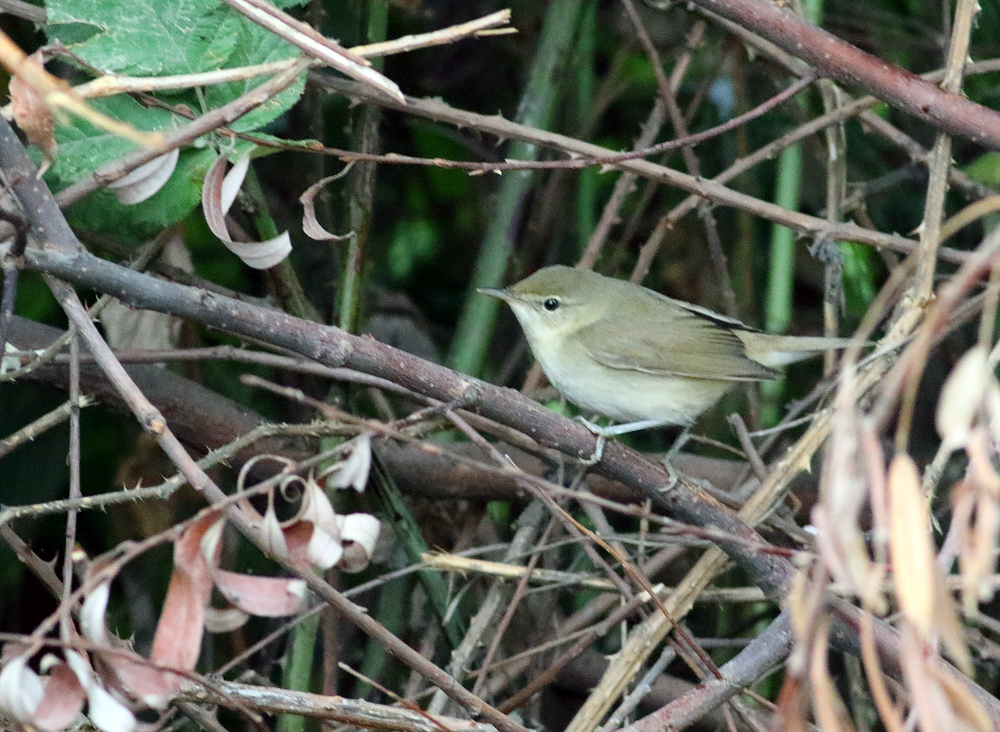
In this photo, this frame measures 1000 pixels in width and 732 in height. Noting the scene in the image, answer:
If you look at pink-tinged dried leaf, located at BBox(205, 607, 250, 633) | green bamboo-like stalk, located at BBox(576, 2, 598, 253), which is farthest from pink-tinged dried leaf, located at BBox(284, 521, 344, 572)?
green bamboo-like stalk, located at BBox(576, 2, 598, 253)

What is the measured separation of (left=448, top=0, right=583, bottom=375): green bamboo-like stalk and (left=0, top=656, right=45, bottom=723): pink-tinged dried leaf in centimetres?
231

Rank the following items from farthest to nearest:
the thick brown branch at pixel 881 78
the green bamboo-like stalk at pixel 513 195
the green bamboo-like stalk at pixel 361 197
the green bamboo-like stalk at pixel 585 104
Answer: the green bamboo-like stalk at pixel 585 104
the green bamboo-like stalk at pixel 513 195
the green bamboo-like stalk at pixel 361 197
the thick brown branch at pixel 881 78

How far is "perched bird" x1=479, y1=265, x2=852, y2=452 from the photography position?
362cm

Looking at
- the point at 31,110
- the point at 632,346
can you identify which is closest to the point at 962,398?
the point at 31,110

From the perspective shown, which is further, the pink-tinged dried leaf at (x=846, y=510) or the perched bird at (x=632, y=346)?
the perched bird at (x=632, y=346)

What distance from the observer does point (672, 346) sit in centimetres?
377

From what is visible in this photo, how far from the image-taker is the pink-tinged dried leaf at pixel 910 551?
1060mm

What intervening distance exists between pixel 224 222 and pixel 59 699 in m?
0.97

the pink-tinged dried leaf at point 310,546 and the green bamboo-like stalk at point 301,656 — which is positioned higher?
the pink-tinged dried leaf at point 310,546

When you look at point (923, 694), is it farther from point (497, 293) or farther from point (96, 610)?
point (497, 293)

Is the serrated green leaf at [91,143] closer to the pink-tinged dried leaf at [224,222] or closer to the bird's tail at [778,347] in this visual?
the pink-tinged dried leaf at [224,222]

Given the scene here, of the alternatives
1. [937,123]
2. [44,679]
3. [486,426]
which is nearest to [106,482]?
[486,426]

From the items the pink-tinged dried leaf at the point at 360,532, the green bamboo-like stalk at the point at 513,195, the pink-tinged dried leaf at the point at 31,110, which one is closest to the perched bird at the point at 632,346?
the green bamboo-like stalk at the point at 513,195

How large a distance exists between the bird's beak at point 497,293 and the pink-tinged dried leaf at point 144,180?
1495mm
